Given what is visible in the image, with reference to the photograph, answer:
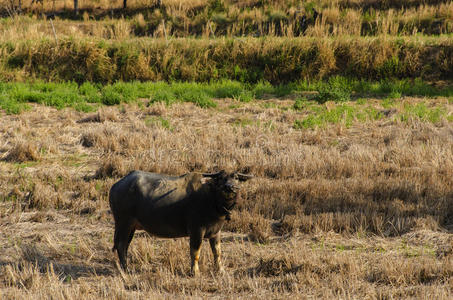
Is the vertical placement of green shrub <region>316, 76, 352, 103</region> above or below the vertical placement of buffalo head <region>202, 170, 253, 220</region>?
below

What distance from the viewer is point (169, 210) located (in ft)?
21.9

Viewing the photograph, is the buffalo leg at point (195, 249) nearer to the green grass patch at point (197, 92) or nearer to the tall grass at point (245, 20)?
the green grass patch at point (197, 92)

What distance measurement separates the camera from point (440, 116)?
1498 centimetres

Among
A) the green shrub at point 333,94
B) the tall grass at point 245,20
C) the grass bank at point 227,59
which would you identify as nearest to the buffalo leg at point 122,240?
the green shrub at point 333,94

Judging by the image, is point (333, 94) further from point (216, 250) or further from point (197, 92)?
point (216, 250)

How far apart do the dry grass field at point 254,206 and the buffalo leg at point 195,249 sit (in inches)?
5.4

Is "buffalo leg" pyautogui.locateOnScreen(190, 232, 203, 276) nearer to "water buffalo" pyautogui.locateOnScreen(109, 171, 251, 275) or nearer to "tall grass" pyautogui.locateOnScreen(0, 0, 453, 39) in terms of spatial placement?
"water buffalo" pyautogui.locateOnScreen(109, 171, 251, 275)

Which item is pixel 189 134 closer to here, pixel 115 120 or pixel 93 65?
pixel 115 120

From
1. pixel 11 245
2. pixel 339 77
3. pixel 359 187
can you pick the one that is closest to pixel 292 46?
pixel 339 77

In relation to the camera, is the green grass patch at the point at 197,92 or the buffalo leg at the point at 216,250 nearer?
the buffalo leg at the point at 216,250

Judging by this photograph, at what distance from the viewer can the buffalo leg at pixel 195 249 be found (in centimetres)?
652

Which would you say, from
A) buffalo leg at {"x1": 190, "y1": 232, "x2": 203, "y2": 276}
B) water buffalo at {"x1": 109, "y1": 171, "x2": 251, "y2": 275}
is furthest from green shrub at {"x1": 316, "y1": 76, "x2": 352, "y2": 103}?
buffalo leg at {"x1": 190, "y1": 232, "x2": 203, "y2": 276}

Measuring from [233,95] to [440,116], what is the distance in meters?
6.66

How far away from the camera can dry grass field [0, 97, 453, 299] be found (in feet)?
21.0
